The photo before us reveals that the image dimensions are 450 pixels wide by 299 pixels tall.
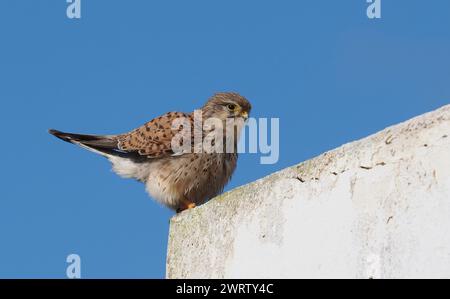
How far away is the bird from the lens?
273 inches

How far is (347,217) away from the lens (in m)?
3.88

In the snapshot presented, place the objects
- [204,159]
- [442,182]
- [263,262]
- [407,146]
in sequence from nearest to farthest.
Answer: [442,182] → [407,146] → [263,262] → [204,159]

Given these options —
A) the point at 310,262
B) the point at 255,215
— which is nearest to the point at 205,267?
the point at 255,215

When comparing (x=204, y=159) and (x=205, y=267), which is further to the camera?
(x=204, y=159)

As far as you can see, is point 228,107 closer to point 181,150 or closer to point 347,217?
point 181,150

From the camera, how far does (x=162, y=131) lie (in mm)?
7359

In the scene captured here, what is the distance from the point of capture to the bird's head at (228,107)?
754cm

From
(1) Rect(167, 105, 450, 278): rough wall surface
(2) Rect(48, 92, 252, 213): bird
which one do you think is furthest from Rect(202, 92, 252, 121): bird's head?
(1) Rect(167, 105, 450, 278): rough wall surface

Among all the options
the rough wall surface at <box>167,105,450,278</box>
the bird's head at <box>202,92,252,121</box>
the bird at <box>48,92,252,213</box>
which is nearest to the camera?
the rough wall surface at <box>167,105,450,278</box>

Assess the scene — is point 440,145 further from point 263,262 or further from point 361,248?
point 263,262

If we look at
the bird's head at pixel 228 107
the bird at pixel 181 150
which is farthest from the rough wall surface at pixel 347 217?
the bird's head at pixel 228 107

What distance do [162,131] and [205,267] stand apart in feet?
9.12

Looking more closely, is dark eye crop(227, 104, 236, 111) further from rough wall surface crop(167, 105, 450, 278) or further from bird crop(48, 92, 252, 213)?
rough wall surface crop(167, 105, 450, 278)

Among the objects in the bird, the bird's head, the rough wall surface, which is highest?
the bird's head
